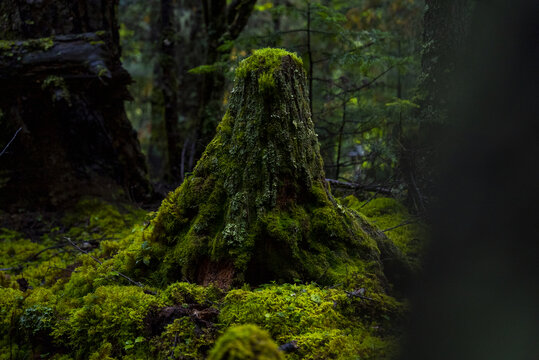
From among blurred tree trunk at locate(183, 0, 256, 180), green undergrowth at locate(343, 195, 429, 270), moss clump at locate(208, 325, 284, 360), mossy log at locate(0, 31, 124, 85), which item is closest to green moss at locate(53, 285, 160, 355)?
moss clump at locate(208, 325, 284, 360)

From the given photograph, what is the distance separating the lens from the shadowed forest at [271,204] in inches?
56.6

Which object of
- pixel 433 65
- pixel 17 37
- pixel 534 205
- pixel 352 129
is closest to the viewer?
pixel 534 205

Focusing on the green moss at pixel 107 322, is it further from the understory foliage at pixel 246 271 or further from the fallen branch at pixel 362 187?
the fallen branch at pixel 362 187

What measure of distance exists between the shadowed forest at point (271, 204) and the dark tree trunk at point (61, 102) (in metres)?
0.03

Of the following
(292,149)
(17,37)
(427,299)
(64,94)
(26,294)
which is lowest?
(26,294)

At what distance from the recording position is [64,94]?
606 centimetres

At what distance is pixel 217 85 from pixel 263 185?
638 centimetres

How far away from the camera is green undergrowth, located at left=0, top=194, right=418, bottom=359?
8.38ft

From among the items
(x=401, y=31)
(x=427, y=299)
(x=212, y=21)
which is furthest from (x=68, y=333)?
(x=401, y=31)

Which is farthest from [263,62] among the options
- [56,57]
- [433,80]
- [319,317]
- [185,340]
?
[56,57]

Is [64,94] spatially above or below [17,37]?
below

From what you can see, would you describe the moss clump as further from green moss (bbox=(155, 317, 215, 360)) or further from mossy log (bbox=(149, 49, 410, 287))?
mossy log (bbox=(149, 49, 410, 287))

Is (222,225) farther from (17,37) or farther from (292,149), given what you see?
(17,37)

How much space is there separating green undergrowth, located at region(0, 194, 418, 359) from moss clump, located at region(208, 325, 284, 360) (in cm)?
91
